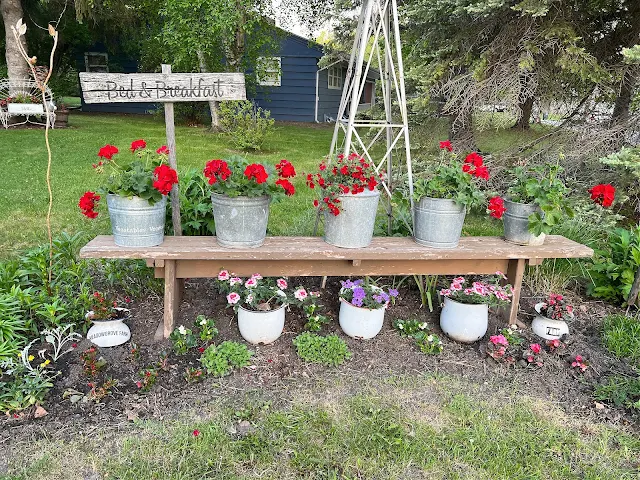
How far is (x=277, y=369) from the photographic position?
258cm

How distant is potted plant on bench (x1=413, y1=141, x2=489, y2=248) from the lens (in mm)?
2711

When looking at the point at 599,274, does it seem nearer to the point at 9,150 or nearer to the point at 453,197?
the point at 453,197

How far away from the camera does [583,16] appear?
487 centimetres

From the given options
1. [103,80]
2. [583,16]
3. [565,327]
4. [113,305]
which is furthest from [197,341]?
[583,16]

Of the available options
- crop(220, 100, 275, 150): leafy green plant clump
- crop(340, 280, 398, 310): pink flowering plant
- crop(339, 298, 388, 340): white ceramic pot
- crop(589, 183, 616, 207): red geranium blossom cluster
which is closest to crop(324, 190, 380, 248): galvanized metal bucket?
crop(340, 280, 398, 310): pink flowering plant

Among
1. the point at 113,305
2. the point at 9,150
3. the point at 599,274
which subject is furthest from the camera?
the point at 9,150

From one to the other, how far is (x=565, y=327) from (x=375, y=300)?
123 centimetres

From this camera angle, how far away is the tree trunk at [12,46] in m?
10.5

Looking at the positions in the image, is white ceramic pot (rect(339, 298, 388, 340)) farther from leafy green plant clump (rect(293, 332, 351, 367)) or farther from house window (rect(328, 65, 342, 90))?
house window (rect(328, 65, 342, 90))

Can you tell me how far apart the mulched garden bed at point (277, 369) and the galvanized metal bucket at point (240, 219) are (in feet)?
1.86

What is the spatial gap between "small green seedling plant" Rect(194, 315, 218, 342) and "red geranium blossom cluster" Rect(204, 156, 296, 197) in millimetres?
754

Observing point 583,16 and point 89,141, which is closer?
point 583,16

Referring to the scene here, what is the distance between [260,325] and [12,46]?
1129 cm

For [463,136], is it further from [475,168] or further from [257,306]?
[257,306]
